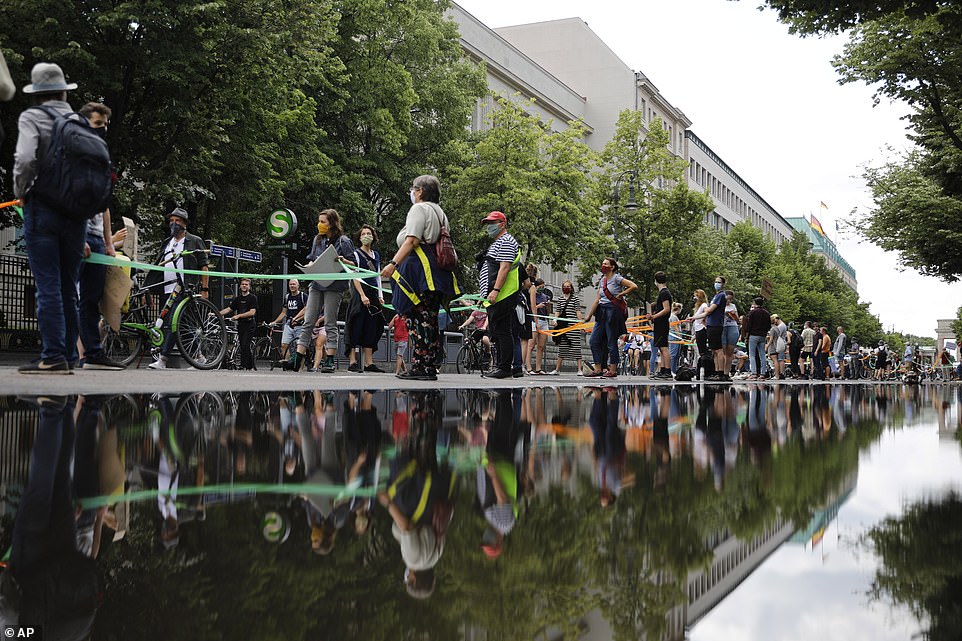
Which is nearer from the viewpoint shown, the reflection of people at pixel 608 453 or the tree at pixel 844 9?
the reflection of people at pixel 608 453

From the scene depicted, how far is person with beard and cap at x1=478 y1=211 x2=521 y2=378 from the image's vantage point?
12891 mm

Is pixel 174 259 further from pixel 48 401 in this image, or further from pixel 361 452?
pixel 361 452

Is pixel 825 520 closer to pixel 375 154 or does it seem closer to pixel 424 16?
pixel 375 154

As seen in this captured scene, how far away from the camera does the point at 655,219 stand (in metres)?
50.0

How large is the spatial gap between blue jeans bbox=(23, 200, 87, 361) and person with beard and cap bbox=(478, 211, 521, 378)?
227 inches

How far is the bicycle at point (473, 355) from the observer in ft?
70.3

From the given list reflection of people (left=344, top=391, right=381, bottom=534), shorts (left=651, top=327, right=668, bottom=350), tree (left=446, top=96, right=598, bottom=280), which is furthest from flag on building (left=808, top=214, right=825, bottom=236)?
reflection of people (left=344, top=391, right=381, bottom=534)

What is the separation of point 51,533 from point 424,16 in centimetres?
3765

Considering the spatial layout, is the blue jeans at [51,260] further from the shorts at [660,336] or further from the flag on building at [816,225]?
the flag on building at [816,225]

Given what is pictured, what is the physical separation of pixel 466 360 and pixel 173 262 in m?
9.26

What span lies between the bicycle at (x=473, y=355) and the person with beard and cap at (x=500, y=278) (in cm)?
796

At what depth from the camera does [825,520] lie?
2.57 m

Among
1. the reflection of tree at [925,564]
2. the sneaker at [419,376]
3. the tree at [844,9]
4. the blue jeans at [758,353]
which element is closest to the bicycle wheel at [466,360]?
the blue jeans at [758,353]

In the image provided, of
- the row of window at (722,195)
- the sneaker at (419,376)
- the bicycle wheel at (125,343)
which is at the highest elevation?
the row of window at (722,195)
